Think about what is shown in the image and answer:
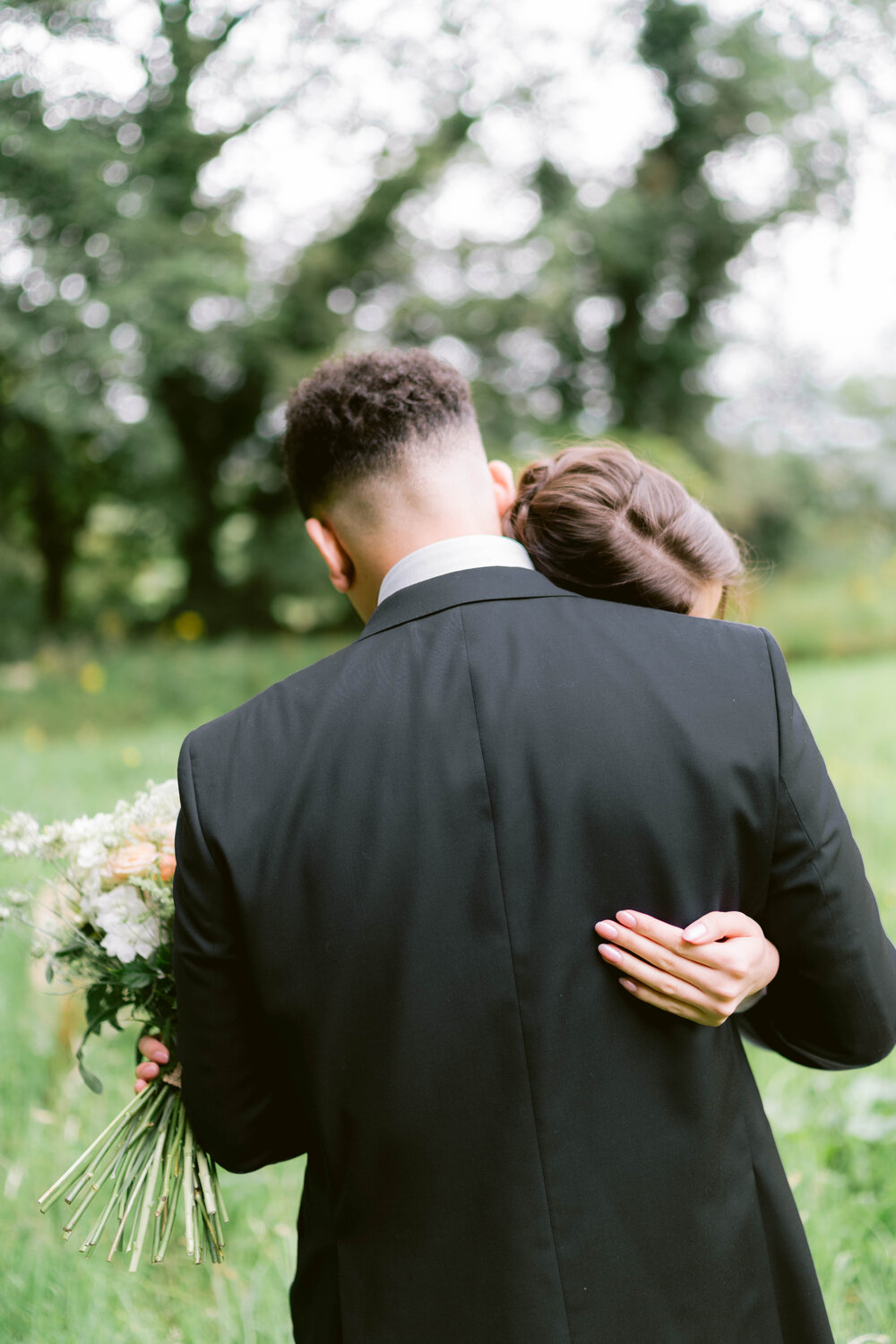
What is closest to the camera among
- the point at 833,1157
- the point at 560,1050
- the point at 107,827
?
the point at 560,1050

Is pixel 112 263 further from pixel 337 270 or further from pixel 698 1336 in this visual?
pixel 698 1336

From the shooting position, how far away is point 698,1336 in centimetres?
133

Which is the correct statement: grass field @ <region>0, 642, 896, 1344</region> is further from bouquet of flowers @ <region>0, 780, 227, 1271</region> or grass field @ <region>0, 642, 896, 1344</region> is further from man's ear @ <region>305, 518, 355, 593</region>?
man's ear @ <region>305, 518, 355, 593</region>

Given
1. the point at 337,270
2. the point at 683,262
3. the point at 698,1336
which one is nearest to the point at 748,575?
the point at 698,1336

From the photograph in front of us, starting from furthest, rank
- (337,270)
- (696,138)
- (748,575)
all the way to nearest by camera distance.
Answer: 1. (696,138)
2. (337,270)
3. (748,575)

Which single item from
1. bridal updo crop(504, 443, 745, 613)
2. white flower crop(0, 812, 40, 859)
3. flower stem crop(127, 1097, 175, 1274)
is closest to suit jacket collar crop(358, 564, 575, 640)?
bridal updo crop(504, 443, 745, 613)

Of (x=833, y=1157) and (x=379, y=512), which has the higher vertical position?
(x=379, y=512)

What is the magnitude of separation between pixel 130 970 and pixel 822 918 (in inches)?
45.4

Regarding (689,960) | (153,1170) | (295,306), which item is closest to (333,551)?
(689,960)

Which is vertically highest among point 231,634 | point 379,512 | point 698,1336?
point 379,512

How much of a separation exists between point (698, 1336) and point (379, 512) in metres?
1.31

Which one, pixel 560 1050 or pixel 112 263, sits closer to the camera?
pixel 560 1050

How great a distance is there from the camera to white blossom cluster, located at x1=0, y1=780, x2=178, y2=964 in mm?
1642

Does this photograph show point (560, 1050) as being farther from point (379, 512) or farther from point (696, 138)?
point (696, 138)
